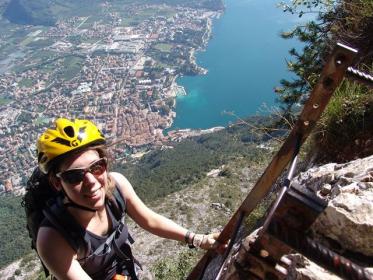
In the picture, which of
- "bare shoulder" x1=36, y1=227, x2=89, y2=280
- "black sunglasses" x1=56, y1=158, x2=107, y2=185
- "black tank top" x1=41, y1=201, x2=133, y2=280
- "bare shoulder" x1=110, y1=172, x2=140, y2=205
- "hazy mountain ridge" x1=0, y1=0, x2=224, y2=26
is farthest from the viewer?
"hazy mountain ridge" x1=0, y1=0, x2=224, y2=26

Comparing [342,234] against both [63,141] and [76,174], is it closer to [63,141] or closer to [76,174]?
[76,174]

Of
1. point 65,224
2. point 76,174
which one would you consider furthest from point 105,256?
point 76,174

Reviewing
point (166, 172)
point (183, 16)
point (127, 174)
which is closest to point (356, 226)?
point (166, 172)

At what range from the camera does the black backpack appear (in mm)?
1944

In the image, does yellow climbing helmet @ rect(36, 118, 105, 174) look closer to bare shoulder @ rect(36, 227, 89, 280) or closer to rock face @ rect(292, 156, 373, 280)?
bare shoulder @ rect(36, 227, 89, 280)

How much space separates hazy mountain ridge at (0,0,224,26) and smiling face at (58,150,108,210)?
14918 centimetres

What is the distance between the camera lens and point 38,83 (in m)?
103

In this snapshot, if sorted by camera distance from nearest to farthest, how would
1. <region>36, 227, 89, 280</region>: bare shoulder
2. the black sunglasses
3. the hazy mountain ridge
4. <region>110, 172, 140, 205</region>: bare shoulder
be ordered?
<region>36, 227, 89, 280</region>: bare shoulder → the black sunglasses → <region>110, 172, 140, 205</region>: bare shoulder → the hazy mountain ridge

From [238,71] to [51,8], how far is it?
108 m

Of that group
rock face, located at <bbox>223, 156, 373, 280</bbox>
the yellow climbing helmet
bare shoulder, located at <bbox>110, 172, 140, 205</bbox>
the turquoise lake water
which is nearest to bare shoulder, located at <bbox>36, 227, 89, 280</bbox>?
the yellow climbing helmet

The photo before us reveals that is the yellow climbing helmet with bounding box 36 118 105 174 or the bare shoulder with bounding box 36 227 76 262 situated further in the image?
the yellow climbing helmet with bounding box 36 118 105 174

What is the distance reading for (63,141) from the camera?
6.75 feet

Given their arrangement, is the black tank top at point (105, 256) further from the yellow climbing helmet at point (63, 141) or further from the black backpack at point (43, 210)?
the yellow climbing helmet at point (63, 141)

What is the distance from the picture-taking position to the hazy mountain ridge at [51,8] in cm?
14862
